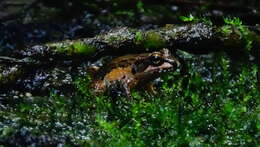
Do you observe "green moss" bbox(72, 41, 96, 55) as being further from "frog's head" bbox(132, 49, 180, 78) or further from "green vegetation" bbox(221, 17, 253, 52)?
"green vegetation" bbox(221, 17, 253, 52)

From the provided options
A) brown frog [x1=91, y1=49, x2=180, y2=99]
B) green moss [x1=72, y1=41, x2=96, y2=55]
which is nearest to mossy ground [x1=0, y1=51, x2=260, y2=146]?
brown frog [x1=91, y1=49, x2=180, y2=99]

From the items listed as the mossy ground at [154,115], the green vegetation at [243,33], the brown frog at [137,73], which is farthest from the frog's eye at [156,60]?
the green vegetation at [243,33]

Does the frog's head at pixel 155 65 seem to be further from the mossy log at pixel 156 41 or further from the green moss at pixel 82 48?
the green moss at pixel 82 48

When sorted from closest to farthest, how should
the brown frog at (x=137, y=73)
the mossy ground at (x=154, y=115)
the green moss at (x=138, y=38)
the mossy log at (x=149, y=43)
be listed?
the mossy ground at (x=154, y=115) < the brown frog at (x=137, y=73) < the mossy log at (x=149, y=43) < the green moss at (x=138, y=38)

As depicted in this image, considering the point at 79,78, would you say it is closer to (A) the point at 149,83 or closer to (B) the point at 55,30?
(A) the point at 149,83

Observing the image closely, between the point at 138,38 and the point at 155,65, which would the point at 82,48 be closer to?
the point at 138,38

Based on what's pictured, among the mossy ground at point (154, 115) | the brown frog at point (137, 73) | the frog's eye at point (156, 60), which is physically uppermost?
the frog's eye at point (156, 60)
